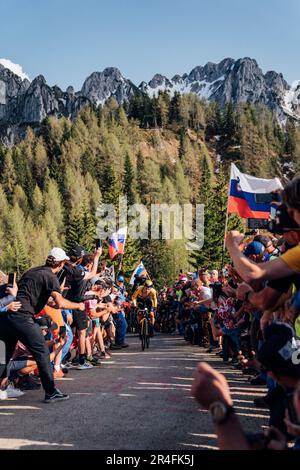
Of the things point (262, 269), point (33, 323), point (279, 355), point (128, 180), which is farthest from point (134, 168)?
point (279, 355)

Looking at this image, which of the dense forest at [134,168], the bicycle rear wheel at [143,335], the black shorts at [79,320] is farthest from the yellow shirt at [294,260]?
→ the dense forest at [134,168]

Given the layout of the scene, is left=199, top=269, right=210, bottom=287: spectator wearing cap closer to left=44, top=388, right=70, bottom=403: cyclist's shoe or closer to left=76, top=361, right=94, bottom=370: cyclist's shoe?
left=76, top=361, right=94, bottom=370: cyclist's shoe

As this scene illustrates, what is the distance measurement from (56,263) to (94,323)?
4.43 meters

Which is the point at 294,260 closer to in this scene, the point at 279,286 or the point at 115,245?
the point at 279,286

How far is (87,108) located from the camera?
461 ft

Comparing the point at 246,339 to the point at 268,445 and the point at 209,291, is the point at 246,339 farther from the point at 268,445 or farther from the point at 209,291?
Result: the point at 268,445

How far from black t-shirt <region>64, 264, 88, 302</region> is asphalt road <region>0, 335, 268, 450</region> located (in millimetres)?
1470

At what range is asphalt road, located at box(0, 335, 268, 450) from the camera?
4.80 meters

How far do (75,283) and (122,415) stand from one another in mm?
4391

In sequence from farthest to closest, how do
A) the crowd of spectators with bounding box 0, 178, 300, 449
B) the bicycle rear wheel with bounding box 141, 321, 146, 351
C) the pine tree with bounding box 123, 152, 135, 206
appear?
1. the pine tree with bounding box 123, 152, 135, 206
2. the bicycle rear wheel with bounding box 141, 321, 146, 351
3. the crowd of spectators with bounding box 0, 178, 300, 449

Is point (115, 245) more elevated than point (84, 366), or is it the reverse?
point (115, 245)

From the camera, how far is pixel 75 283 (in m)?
9.91

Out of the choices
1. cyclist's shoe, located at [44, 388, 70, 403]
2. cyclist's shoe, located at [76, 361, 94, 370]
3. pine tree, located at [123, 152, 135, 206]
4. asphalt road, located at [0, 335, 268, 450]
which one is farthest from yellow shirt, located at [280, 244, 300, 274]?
pine tree, located at [123, 152, 135, 206]

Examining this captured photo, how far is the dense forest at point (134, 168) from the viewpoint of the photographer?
81062 millimetres
